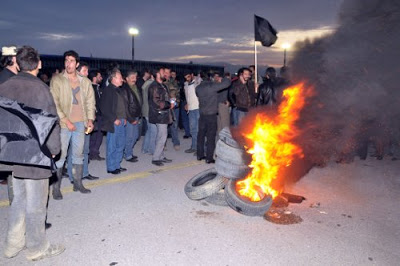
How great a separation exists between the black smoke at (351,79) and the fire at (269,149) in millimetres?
410

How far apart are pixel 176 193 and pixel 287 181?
2391 millimetres

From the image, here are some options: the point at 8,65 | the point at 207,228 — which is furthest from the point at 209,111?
the point at 8,65

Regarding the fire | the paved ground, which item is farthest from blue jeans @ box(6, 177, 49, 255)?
the fire

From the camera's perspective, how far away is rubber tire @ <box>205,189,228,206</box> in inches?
215

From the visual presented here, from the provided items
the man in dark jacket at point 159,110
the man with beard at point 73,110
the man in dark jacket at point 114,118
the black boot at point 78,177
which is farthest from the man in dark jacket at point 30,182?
the man in dark jacket at point 159,110

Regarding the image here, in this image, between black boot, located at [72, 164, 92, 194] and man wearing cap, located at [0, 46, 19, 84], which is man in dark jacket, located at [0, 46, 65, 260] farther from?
man wearing cap, located at [0, 46, 19, 84]

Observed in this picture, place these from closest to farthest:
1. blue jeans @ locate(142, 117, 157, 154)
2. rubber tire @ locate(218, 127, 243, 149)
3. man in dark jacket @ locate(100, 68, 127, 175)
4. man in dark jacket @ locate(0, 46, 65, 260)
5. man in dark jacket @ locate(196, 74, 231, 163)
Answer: man in dark jacket @ locate(0, 46, 65, 260)
rubber tire @ locate(218, 127, 243, 149)
man in dark jacket @ locate(100, 68, 127, 175)
man in dark jacket @ locate(196, 74, 231, 163)
blue jeans @ locate(142, 117, 157, 154)

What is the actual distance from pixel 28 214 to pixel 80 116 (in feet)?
8.06

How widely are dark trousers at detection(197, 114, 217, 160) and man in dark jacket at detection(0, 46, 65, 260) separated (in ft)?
16.5

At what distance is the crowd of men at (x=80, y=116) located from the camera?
3.55 m

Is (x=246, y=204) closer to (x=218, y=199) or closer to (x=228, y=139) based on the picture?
(x=218, y=199)

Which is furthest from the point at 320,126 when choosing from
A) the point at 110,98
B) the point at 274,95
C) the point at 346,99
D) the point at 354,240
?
the point at 110,98

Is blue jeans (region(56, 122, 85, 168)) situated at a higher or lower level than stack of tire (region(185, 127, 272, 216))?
higher

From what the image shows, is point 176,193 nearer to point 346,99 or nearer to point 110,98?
point 110,98
